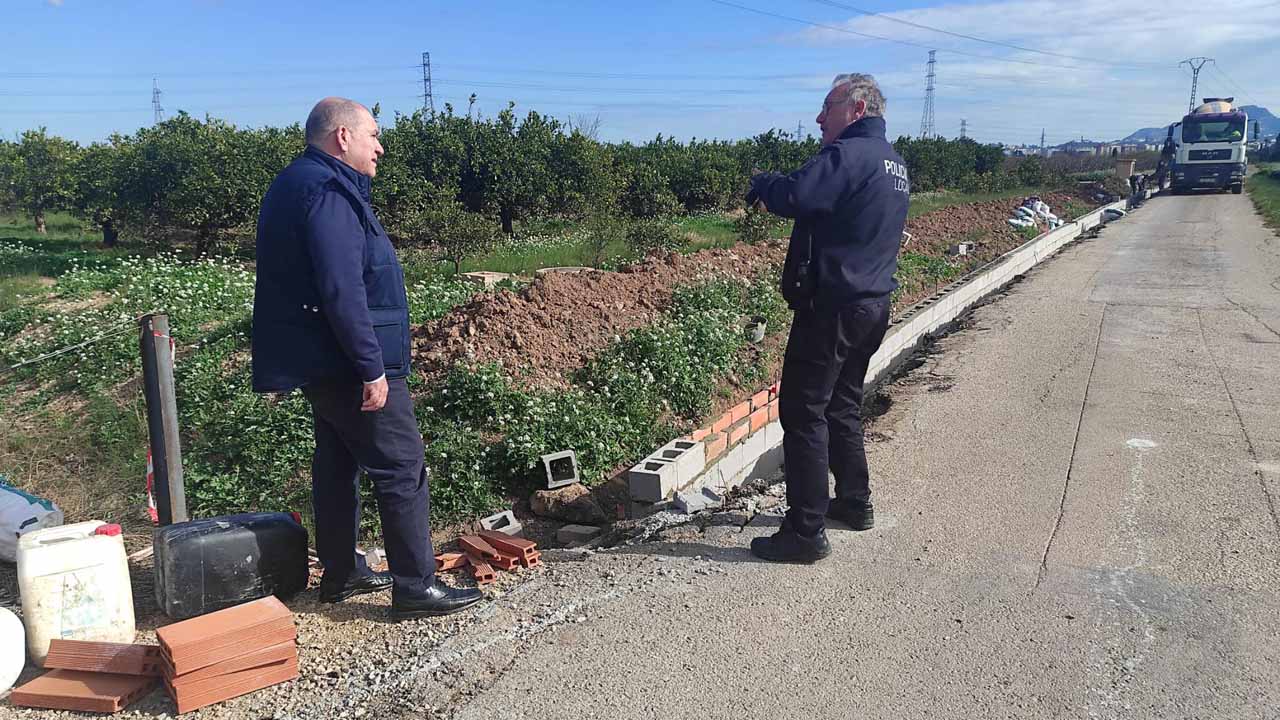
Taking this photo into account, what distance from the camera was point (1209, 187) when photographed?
111 ft

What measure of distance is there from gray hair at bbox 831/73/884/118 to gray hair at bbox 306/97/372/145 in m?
Answer: 2.04

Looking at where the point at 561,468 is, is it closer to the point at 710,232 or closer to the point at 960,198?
the point at 710,232

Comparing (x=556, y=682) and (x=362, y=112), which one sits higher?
(x=362, y=112)

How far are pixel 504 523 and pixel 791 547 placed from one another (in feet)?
6.17

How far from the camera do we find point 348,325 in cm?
317

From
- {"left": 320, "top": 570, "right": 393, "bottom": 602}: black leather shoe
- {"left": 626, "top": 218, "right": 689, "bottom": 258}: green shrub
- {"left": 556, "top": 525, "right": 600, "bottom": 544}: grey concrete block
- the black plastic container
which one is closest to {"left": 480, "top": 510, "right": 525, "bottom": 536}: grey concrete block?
{"left": 556, "top": 525, "right": 600, "bottom": 544}: grey concrete block

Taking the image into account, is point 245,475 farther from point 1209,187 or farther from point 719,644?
point 1209,187

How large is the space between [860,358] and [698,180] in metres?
22.5

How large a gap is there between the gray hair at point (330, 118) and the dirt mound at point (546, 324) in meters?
3.20

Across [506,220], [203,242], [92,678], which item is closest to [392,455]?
[92,678]

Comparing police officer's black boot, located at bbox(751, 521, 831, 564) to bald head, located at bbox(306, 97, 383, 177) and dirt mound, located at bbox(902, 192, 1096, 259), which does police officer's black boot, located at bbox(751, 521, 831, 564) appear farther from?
dirt mound, located at bbox(902, 192, 1096, 259)

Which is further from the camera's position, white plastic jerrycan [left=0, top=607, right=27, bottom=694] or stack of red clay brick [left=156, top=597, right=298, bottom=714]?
white plastic jerrycan [left=0, top=607, right=27, bottom=694]

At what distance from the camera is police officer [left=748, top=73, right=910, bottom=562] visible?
12.4 ft

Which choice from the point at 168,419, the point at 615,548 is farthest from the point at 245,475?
the point at 615,548
